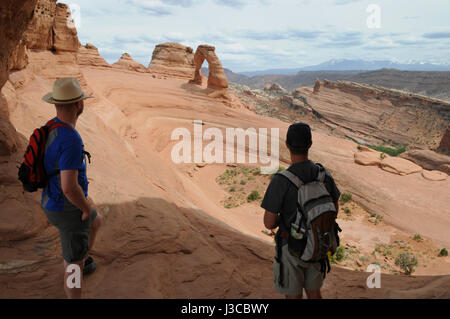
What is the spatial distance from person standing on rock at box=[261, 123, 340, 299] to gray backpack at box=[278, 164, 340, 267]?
0.03ft

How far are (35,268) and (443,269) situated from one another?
11142 mm

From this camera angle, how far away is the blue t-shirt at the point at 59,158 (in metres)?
2.30

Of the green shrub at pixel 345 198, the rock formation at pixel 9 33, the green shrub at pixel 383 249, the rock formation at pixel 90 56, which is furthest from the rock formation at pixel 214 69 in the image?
the rock formation at pixel 9 33

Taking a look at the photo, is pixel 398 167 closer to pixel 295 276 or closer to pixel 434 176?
pixel 434 176

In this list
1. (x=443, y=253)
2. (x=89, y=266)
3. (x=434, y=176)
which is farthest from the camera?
(x=434, y=176)

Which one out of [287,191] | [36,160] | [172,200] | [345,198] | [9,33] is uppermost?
[9,33]

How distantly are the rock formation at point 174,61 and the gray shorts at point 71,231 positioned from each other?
3713 cm

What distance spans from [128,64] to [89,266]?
38.3 metres

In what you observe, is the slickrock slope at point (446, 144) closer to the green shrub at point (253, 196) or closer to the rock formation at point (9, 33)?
the green shrub at point (253, 196)

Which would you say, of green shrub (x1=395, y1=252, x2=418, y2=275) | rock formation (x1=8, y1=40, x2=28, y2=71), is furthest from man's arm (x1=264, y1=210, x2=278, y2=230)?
rock formation (x1=8, y1=40, x2=28, y2=71)

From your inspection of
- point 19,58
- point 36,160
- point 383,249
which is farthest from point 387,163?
point 36,160

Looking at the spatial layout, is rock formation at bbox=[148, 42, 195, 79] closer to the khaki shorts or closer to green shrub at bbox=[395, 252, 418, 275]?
green shrub at bbox=[395, 252, 418, 275]

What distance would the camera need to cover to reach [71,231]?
8.46 feet

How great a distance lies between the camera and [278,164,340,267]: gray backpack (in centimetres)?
234
